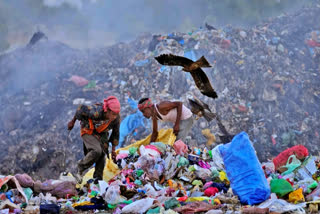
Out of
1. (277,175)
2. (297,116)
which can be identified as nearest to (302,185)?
(277,175)

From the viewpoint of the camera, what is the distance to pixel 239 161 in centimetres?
290

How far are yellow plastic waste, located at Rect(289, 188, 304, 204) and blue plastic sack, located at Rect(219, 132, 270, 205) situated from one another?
0.62ft

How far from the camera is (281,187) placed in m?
2.80

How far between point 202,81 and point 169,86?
170 inches

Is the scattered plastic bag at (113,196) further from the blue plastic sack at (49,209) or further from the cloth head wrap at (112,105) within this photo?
the cloth head wrap at (112,105)

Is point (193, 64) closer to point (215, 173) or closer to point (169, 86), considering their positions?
point (215, 173)

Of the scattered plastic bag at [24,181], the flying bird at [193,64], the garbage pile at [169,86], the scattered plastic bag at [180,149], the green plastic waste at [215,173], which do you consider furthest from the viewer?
the garbage pile at [169,86]

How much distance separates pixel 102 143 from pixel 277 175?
2006 millimetres

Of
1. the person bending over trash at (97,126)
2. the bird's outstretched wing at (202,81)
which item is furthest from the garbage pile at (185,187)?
the bird's outstretched wing at (202,81)

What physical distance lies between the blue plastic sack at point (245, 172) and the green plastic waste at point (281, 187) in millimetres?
117

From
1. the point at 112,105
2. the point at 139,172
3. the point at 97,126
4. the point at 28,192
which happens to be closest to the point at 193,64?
the point at 112,105

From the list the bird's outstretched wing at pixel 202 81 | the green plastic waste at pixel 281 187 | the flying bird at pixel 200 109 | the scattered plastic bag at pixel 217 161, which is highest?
the bird's outstretched wing at pixel 202 81

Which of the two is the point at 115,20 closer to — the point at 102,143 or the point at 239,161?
the point at 102,143

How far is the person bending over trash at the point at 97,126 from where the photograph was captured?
3.85 meters
